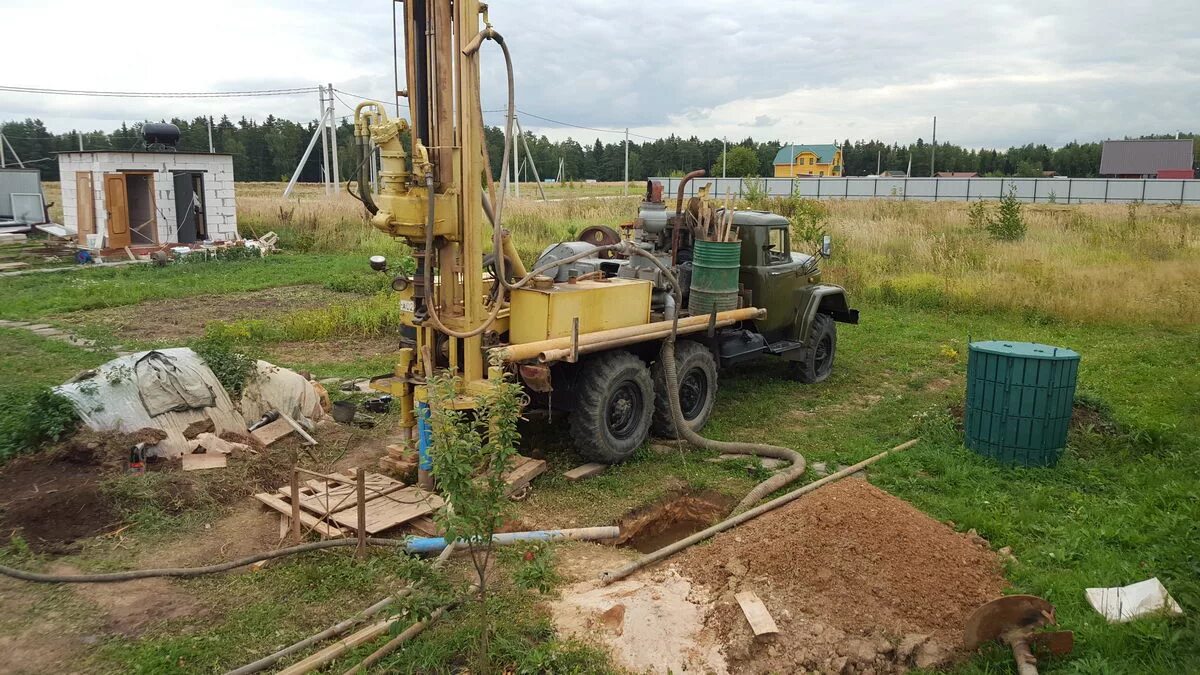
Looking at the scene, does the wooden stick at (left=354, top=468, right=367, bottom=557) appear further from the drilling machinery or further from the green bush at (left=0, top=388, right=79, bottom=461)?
the green bush at (left=0, top=388, right=79, bottom=461)

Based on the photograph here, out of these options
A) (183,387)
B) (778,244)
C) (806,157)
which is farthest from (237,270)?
(806,157)

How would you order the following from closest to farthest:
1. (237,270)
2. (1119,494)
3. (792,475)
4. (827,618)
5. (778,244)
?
(827,618) → (1119,494) → (792,475) → (778,244) → (237,270)

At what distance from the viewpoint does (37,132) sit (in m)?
72.9

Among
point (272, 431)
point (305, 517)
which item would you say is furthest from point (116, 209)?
point (305, 517)

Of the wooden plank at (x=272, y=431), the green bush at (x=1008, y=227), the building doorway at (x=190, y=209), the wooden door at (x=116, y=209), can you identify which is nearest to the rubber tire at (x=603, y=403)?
the wooden plank at (x=272, y=431)

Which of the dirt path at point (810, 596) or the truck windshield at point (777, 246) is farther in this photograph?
the truck windshield at point (777, 246)

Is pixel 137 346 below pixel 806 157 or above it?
below

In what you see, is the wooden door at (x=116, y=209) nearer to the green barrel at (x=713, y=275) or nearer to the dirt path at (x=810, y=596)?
the green barrel at (x=713, y=275)

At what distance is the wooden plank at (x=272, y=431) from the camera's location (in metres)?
7.04

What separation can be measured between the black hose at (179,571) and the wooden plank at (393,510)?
235 millimetres

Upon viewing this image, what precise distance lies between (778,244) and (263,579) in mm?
6754

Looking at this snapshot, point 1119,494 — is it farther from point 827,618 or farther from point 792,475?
point 827,618

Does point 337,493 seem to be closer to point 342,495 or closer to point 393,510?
point 342,495

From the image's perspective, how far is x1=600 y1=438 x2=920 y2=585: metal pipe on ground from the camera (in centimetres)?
489
